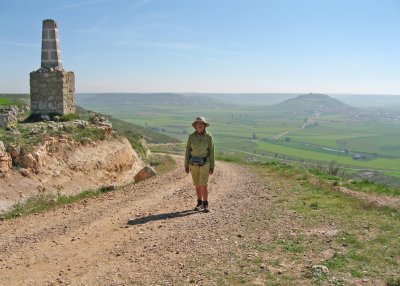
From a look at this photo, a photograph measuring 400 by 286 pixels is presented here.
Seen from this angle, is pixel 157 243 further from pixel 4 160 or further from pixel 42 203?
pixel 4 160

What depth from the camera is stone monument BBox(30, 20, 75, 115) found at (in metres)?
15.8

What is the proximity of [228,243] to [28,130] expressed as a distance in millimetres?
9183

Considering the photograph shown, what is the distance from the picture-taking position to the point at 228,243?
7492mm

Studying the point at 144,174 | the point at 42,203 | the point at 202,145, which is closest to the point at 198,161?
the point at 202,145

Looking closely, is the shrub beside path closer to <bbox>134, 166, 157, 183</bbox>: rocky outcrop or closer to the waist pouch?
the waist pouch

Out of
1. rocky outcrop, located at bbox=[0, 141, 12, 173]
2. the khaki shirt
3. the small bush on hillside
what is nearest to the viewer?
the khaki shirt

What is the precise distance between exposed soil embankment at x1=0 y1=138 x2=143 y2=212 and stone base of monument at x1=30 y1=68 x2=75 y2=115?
2.40 meters

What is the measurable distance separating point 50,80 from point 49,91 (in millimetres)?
483

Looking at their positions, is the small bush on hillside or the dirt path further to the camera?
the small bush on hillside

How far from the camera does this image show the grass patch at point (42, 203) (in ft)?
33.4

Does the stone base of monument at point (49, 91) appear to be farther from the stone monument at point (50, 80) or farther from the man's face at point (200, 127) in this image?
Answer: the man's face at point (200, 127)

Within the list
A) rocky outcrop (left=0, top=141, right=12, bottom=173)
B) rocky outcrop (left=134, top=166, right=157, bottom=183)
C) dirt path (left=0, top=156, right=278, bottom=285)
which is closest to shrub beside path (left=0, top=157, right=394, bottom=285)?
dirt path (left=0, top=156, right=278, bottom=285)

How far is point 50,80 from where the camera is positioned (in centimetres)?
1588

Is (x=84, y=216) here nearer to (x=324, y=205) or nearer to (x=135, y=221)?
(x=135, y=221)
